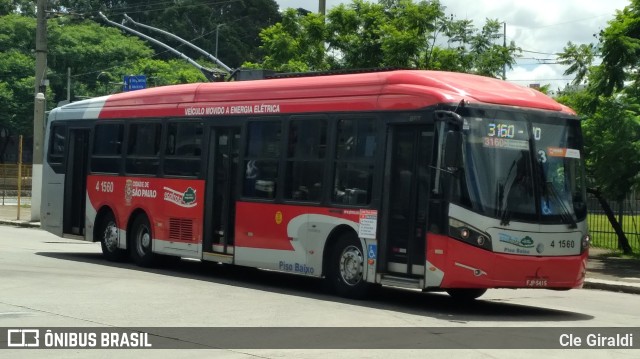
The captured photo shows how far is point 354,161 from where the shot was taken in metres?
15.7

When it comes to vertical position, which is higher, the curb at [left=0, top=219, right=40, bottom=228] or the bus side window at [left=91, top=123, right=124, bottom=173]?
the bus side window at [left=91, top=123, right=124, bottom=173]

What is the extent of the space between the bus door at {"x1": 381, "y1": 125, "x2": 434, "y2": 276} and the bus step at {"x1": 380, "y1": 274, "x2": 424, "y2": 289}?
91 millimetres

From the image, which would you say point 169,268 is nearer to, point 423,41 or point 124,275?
point 124,275

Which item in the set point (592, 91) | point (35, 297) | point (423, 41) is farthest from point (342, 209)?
point (423, 41)

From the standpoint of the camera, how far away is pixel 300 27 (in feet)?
114

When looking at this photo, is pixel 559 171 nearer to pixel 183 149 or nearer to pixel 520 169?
pixel 520 169

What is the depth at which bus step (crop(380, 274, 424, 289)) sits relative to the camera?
1453 centimetres

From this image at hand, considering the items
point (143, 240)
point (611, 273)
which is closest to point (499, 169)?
point (143, 240)

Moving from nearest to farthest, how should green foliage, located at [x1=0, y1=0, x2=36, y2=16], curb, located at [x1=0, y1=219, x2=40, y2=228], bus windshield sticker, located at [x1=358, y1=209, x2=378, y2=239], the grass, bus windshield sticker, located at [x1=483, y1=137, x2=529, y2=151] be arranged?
bus windshield sticker, located at [x1=483, y1=137, x2=529, y2=151] < bus windshield sticker, located at [x1=358, y1=209, x2=378, y2=239] < the grass < curb, located at [x1=0, y1=219, x2=40, y2=228] < green foliage, located at [x1=0, y1=0, x2=36, y2=16]

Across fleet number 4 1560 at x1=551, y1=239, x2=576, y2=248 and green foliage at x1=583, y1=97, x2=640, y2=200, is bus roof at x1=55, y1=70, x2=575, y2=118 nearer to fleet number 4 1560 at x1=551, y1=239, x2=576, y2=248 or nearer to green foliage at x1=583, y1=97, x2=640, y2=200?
fleet number 4 1560 at x1=551, y1=239, x2=576, y2=248

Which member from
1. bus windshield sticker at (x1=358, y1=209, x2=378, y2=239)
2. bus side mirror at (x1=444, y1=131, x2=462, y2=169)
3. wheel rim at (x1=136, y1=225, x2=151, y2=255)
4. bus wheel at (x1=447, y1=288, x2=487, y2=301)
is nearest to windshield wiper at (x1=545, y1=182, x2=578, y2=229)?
bus side mirror at (x1=444, y1=131, x2=462, y2=169)

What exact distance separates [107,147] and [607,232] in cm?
1451

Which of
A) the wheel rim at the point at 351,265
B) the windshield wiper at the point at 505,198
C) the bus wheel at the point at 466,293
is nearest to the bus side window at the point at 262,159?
the wheel rim at the point at 351,265

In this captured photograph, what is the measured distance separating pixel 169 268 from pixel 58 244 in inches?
292
